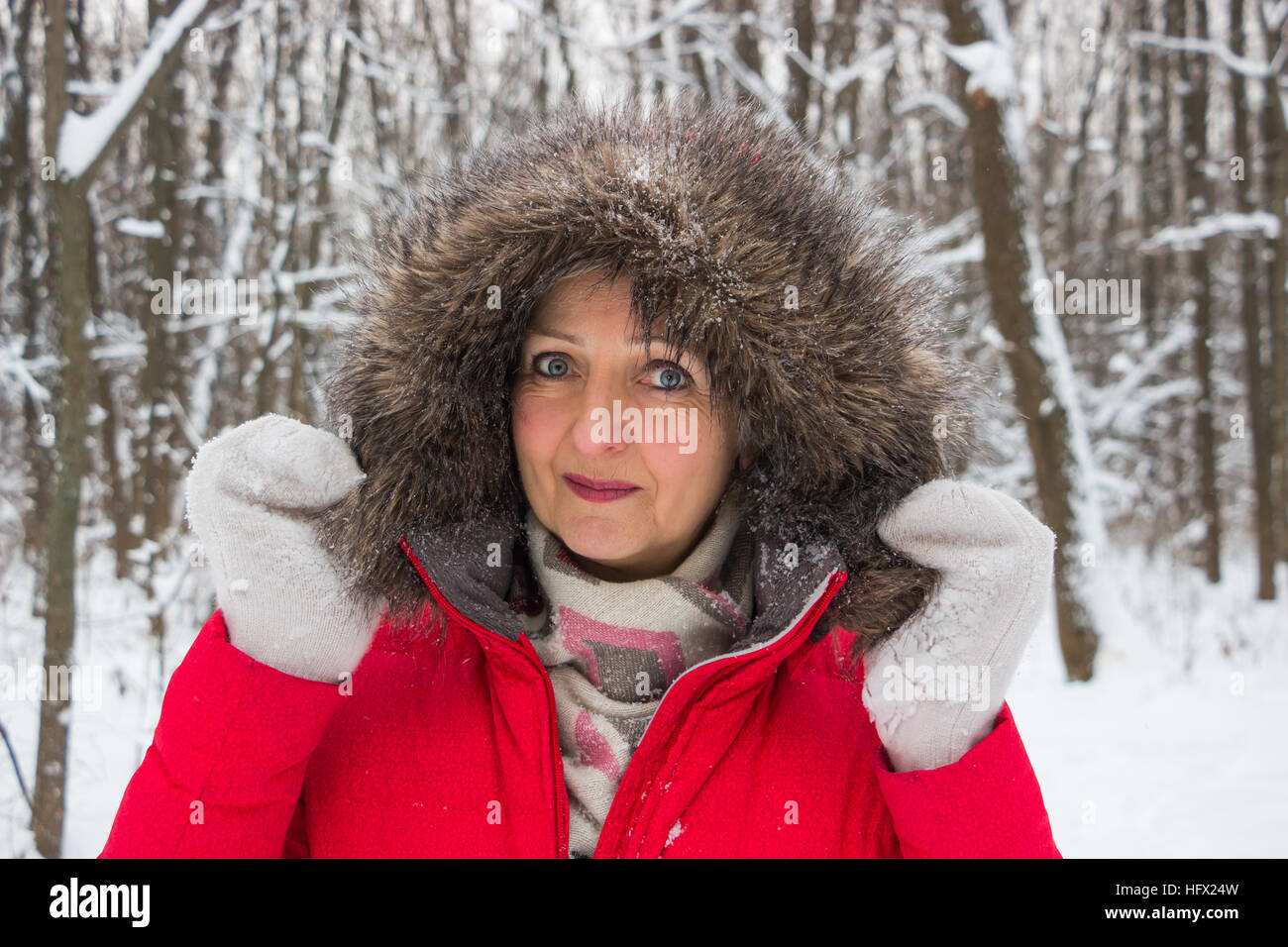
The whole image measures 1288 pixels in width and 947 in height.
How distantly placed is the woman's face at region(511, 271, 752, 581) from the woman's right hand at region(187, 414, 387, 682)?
37 cm

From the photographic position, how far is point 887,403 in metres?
1.64

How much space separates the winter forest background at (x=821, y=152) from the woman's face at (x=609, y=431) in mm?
620

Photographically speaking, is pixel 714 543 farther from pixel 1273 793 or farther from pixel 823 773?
pixel 1273 793

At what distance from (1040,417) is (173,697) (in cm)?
630

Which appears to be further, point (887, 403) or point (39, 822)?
point (39, 822)

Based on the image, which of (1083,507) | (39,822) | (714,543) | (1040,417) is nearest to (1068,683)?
(1083,507)

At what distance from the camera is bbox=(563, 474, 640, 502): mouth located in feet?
5.22

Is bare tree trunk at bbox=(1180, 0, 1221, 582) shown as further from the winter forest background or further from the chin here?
the chin

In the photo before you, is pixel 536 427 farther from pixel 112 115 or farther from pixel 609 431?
pixel 112 115

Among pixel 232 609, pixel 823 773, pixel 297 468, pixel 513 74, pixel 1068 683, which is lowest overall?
pixel 1068 683

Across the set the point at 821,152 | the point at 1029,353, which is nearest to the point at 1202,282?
the point at 1029,353

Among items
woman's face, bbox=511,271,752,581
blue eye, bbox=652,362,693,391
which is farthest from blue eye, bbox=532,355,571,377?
blue eye, bbox=652,362,693,391

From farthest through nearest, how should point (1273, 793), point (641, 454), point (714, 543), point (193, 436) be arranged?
1. point (193, 436)
2. point (1273, 793)
3. point (714, 543)
4. point (641, 454)

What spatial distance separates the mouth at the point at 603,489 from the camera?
1591mm
